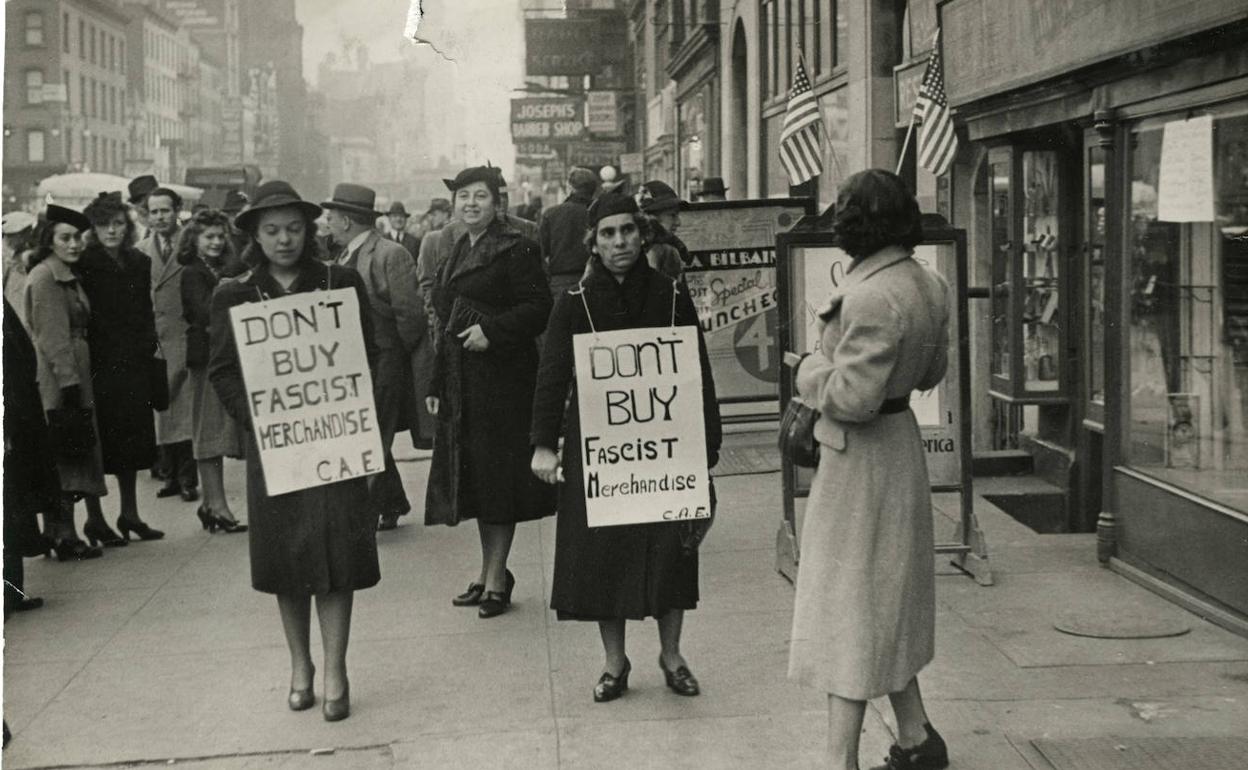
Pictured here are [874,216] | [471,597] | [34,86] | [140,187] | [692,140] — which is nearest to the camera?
[874,216]

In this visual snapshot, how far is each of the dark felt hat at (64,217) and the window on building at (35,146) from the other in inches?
2610

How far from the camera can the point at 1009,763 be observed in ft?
17.7

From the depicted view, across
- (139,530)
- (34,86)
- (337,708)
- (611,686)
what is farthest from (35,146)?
(611,686)

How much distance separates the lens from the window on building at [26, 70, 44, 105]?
2788 inches

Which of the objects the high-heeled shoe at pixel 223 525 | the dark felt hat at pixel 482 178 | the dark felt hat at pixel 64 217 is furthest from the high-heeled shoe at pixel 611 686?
the dark felt hat at pixel 64 217

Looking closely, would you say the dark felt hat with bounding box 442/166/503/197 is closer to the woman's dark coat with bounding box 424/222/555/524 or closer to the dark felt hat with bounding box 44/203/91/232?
the woman's dark coat with bounding box 424/222/555/524

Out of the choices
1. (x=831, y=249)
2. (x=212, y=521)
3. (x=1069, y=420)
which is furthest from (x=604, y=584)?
(x=1069, y=420)

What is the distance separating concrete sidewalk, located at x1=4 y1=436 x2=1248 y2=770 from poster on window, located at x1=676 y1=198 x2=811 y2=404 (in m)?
3.54

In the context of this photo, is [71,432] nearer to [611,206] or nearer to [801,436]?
[611,206]

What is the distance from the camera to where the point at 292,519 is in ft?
19.9

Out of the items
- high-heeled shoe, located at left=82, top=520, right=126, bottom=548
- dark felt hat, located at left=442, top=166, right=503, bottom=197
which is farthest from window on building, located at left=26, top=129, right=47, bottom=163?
dark felt hat, located at left=442, top=166, right=503, bottom=197

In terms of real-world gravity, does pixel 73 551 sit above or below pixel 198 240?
below

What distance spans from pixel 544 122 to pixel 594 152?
221 inches

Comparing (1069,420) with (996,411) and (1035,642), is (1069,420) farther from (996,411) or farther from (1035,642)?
(1035,642)
